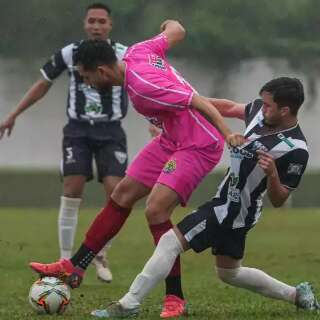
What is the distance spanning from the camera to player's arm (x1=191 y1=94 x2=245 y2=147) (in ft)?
22.8

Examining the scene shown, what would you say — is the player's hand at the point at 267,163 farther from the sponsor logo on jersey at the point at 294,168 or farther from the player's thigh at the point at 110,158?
the player's thigh at the point at 110,158

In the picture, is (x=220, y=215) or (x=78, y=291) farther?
(x=78, y=291)

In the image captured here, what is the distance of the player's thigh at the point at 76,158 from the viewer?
33.9 ft

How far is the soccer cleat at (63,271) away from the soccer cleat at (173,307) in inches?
22.9

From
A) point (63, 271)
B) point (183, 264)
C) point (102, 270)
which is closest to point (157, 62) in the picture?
point (63, 271)

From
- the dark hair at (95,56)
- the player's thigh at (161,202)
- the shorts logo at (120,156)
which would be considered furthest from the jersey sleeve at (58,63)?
the player's thigh at (161,202)

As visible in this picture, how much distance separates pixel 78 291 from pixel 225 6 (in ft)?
56.8

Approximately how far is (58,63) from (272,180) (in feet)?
13.2

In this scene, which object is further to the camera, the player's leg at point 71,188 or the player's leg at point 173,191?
the player's leg at point 71,188

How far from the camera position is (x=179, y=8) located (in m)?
24.9

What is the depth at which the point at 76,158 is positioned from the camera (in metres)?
10.4

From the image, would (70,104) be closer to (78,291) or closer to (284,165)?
(78,291)

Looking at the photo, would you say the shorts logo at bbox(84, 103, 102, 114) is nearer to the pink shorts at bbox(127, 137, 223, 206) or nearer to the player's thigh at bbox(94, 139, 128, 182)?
the player's thigh at bbox(94, 139, 128, 182)

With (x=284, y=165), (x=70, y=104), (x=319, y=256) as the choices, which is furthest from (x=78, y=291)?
(x=319, y=256)
